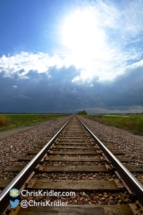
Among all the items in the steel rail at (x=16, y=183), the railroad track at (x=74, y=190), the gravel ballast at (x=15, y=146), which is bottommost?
the gravel ballast at (x=15, y=146)

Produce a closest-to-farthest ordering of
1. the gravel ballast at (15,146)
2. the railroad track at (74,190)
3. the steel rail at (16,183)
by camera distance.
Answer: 1. the steel rail at (16,183)
2. the railroad track at (74,190)
3. the gravel ballast at (15,146)

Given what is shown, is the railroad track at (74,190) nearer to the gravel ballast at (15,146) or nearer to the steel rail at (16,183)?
the steel rail at (16,183)

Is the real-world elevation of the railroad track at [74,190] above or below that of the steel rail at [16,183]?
below

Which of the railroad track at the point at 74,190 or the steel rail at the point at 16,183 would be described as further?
the railroad track at the point at 74,190

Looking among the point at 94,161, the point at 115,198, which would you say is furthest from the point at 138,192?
the point at 94,161

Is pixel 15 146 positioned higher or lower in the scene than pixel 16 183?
lower

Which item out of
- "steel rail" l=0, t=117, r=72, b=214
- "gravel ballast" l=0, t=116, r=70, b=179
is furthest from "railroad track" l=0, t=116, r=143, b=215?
"gravel ballast" l=0, t=116, r=70, b=179

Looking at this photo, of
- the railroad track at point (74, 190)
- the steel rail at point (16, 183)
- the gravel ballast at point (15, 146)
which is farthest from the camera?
the gravel ballast at point (15, 146)

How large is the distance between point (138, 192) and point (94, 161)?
90.9 inches

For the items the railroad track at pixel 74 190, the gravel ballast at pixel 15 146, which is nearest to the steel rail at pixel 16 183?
the railroad track at pixel 74 190

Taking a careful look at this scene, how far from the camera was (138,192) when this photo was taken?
9.30ft

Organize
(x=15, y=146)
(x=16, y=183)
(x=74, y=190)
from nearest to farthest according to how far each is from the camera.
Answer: (x=16, y=183)
(x=74, y=190)
(x=15, y=146)

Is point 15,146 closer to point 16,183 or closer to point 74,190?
point 16,183

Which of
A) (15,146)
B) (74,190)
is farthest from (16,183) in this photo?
(15,146)
